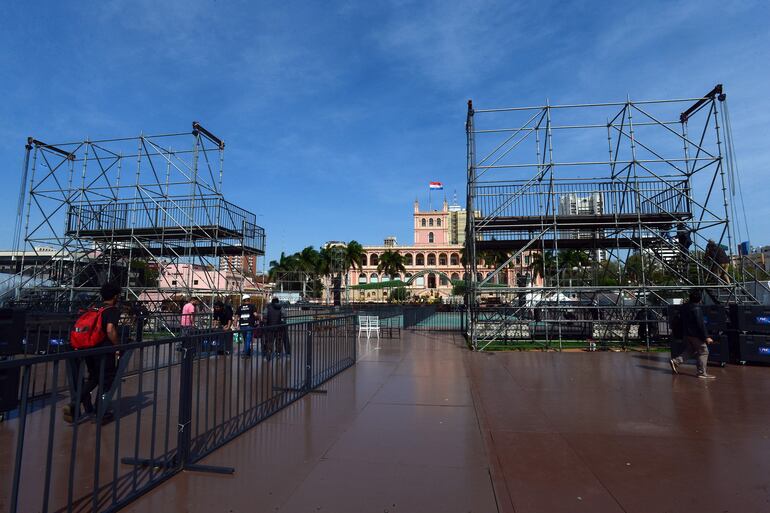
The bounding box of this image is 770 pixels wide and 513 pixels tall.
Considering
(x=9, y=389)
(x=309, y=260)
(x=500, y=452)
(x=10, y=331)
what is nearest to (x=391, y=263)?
(x=309, y=260)

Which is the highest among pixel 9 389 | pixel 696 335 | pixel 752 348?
pixel 696 335

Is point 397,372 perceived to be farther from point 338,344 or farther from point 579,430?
point 579,430

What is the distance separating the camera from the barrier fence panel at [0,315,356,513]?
133 inches

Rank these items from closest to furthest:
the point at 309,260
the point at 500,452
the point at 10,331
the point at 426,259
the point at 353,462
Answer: the point at 353,462 < the point at 500,452 < the point at 10,331 < the point at 309,260 < the point at 426,259

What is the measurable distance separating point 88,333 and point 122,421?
1258 millimetres

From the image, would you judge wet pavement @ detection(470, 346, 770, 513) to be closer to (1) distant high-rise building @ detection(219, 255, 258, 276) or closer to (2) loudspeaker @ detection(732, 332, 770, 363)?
(2) loudspeaker @ detection(732, 332, 770, 363)

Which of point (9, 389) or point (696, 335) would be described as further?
point (696, 335)

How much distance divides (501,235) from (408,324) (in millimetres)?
9525

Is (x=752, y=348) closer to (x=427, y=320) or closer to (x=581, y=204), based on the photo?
(x=581, y=204)

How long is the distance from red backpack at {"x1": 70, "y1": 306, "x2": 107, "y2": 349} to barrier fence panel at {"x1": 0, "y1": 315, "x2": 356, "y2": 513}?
1.13ft

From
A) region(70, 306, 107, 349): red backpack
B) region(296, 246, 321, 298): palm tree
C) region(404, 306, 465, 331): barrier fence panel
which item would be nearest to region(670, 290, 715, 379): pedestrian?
region(70, 306, 107, 349): red backpack

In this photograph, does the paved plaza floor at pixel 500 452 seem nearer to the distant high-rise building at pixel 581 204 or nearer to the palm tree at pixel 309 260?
the distant high-rise building at pixel 581 204

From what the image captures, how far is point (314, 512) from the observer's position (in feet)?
11.7

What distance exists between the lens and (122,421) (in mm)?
5973
